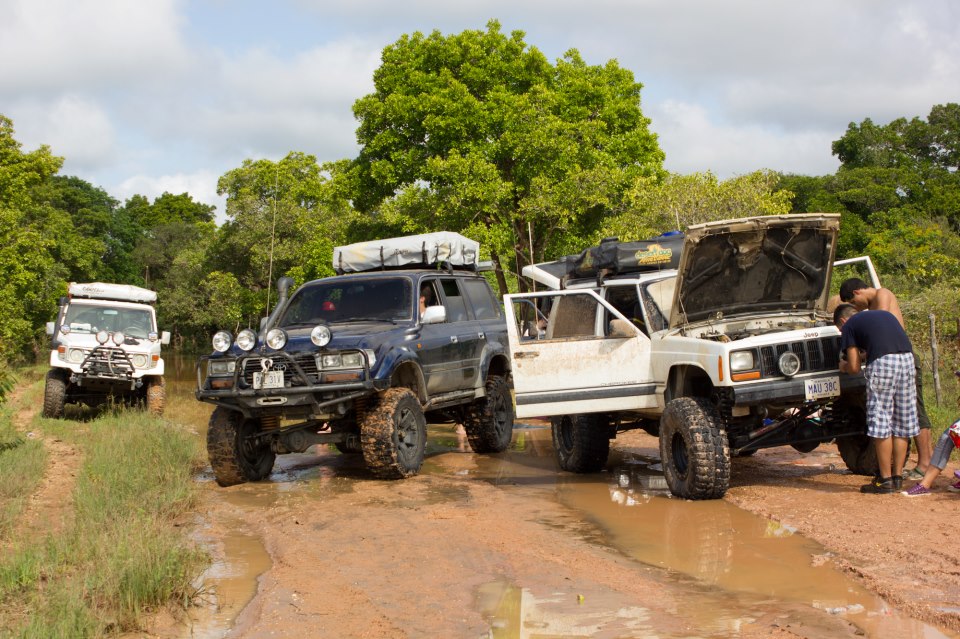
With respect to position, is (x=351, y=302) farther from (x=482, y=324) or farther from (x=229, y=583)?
(x=229, y=583)

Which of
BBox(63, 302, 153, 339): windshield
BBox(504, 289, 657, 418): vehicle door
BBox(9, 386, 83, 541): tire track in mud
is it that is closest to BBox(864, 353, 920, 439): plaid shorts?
BBox(504, 289, 657, 418): vehicle door

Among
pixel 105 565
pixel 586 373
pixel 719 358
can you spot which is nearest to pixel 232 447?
pixel 586 373

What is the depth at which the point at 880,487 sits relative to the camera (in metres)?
7.82

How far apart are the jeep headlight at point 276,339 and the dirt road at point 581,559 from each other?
4.73 ft

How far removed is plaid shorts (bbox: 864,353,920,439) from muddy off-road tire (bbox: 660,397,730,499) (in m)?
1.20

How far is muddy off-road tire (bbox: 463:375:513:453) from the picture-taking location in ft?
38.4

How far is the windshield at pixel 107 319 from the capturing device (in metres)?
16.6

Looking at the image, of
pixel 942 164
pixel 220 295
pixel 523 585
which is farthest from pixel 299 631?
pixel 942 164

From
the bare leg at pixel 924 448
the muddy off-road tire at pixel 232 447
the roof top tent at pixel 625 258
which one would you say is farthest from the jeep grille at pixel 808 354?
the muddy off-road tire at pixel 232 447

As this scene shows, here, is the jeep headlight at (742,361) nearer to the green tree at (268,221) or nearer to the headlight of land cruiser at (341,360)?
the headlight of land cruiser at (341,360)

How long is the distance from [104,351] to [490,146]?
39.9ft

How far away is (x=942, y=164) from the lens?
5450 cm

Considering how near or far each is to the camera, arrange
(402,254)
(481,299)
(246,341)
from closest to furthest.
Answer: (246,341) → (402,254) → (481,299)

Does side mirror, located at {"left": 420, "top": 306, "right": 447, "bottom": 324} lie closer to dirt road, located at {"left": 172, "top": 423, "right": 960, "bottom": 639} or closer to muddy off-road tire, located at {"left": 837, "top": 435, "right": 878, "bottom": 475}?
dirt road, located at {"left": 172, "top": 423, "right": 960, "bottom": 639}
